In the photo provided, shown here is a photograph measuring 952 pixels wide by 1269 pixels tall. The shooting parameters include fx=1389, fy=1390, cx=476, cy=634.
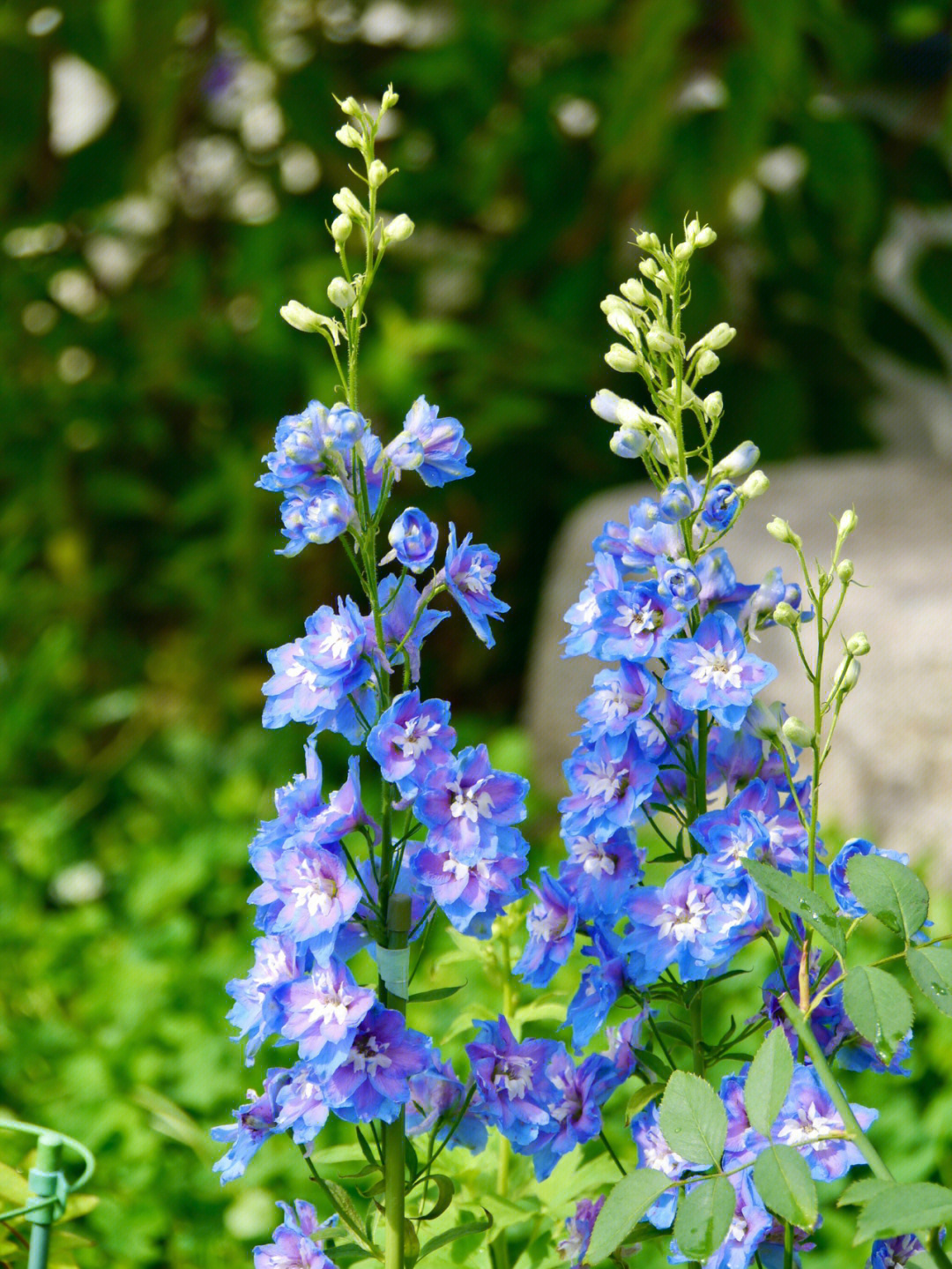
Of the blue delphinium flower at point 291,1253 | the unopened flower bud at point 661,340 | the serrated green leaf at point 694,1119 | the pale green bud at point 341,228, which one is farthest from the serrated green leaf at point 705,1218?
the pale green bud at point 341,228

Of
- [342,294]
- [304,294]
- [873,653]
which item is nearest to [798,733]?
[342,294]

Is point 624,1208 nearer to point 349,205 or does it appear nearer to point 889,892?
point 889,892

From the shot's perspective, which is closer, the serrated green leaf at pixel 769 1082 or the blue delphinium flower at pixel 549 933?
the serrated green leaf at pixel 769 1082

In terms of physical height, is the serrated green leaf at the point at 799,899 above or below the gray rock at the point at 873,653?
below

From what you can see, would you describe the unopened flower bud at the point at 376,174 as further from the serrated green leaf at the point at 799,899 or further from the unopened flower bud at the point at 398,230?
the serrated green leaf at the point at 799,899

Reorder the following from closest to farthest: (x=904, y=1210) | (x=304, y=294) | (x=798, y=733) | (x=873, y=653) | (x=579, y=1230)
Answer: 1. (x=904, y=1210)
2. (x=798, y=733)
3. (x=579, y=1230)
4. (x=873, y=653)
5. (x=304, y=294)

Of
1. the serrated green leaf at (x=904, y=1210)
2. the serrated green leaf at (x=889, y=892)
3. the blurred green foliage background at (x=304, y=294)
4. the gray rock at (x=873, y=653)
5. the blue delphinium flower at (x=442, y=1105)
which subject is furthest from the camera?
the blurred green foliage background at (x=304, y=294)

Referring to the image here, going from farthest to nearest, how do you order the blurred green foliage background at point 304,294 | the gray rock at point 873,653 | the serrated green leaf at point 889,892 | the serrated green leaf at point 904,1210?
the blurred green foliage background at point 304,294 → the gray rock at point 873,653 → the serrated green leaf at point 889,892 → the serrated green leaf at point 904,1210

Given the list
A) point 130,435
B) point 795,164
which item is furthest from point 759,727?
point 795,164
